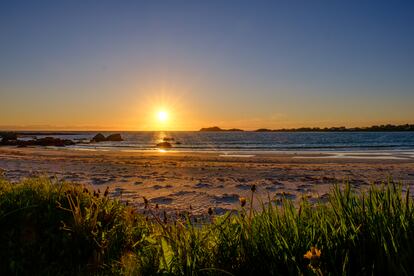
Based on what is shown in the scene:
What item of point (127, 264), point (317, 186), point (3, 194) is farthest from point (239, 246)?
point (317, 186)

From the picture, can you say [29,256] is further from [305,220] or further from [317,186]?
[317,186]

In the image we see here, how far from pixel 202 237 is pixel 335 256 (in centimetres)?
123

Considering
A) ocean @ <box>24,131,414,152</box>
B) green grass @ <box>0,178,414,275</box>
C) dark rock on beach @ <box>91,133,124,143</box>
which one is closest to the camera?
green grass @ <box>0,178,414,275</box>

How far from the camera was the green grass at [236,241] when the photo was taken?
2.59m

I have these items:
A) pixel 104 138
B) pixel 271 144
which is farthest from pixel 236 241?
pixel 104 138

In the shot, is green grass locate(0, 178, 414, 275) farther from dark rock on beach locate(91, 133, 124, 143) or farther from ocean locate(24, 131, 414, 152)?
dark rock on beach locate(91, 133, 124, 143)

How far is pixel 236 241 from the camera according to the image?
3.18 metres

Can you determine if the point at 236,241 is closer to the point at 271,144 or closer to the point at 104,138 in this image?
the point at 271,144

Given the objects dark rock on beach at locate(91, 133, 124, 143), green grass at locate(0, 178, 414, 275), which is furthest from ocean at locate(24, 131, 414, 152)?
green grass at locate(0, 178, 414, 275)

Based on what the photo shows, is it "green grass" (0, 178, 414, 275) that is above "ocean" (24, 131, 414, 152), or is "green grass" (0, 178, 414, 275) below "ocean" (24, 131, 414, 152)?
above

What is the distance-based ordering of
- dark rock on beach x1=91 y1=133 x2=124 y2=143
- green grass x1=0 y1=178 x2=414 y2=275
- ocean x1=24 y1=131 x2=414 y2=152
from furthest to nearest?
dark rock on beach x1=91 y1=133 x2=124 y2=143
ocean x1=24 y1=131 x2=414 y2=152
green grass x1=0 y1=178 x2=414 y2=275

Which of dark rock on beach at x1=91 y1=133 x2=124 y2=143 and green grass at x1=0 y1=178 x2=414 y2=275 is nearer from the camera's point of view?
green grass at x1=0 y1=178 x2=414 y2=275

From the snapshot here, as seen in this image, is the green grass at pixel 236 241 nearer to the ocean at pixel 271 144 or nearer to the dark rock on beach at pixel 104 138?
the ocean at pixel 271 144

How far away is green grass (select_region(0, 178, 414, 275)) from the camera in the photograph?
2.59 m
